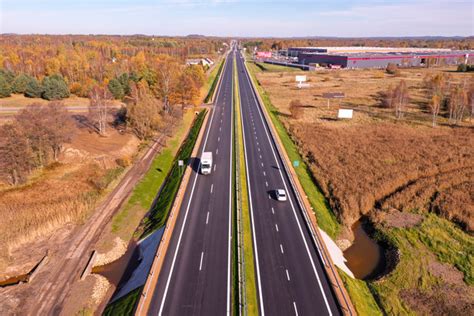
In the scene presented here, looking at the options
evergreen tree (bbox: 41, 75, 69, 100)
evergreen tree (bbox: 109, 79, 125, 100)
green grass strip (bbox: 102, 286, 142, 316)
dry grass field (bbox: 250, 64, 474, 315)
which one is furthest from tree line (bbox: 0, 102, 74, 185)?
evergreen tree (bbox: 41, 75, 69, 100)

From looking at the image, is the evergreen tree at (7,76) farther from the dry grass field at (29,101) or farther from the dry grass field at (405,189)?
the dry grass field at (405,189)

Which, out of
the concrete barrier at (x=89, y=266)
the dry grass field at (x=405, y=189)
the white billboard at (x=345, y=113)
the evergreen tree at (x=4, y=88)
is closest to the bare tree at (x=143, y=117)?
the dry grass field at (x=405, y=189)

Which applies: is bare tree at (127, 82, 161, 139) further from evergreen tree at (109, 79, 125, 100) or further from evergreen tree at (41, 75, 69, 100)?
evergreen tree at (41, 75, 69, 100)

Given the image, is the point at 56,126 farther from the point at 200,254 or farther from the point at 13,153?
the point at 200,254

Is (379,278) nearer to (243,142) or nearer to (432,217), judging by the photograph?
(432,217)

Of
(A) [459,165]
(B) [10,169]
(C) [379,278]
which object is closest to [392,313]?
(C) [379,278]
